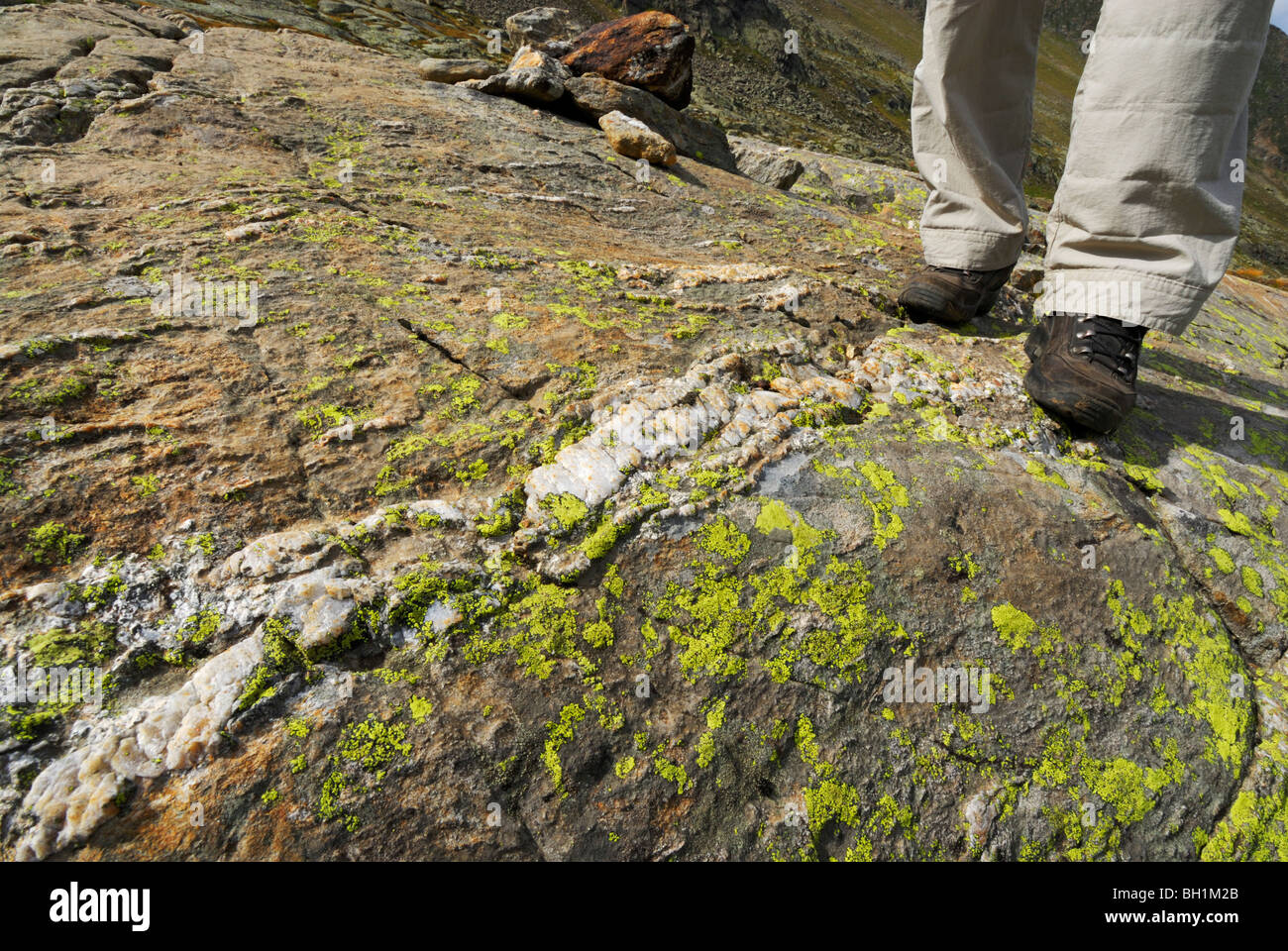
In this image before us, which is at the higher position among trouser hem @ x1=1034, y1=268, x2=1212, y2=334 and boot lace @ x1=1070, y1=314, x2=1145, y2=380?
trouser hem @ x1=1034, y1=268, x2=1212, y2=334

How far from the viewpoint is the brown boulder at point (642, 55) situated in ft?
40.0

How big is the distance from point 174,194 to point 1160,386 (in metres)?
8.61

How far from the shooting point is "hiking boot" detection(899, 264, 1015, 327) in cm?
558

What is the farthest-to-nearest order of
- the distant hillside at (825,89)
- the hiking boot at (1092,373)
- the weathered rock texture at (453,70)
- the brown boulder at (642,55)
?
the distant hillside at (825,89) < the brown boulder at (642,55) < the weathered rock texture at (453,70) < the hiking boot at (1092,373)

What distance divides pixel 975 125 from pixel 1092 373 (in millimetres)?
2577

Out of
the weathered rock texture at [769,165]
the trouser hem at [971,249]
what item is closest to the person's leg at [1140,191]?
the trouser hem at [971,249]

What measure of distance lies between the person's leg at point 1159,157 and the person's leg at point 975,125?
3.22 feet

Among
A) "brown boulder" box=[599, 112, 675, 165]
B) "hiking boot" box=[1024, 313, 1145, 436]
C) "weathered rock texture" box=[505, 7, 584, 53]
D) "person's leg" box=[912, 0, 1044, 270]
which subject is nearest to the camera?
"hiking boot" box=[1024, 313, 1145, 436]

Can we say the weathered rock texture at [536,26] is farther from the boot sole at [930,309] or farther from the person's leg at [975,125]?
the boot sole at [930,309]

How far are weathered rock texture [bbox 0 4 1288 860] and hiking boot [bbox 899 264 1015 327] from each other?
0.51 metres

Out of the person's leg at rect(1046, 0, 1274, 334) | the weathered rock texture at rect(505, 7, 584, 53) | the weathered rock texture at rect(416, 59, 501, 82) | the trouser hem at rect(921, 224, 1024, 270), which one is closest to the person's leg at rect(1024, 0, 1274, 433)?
the person's leg at rect(1046, 0, 1274, 334)

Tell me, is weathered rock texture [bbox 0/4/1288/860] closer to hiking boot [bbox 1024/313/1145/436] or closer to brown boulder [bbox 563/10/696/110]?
hiking boot [bbox 1024/313/1145/436]
